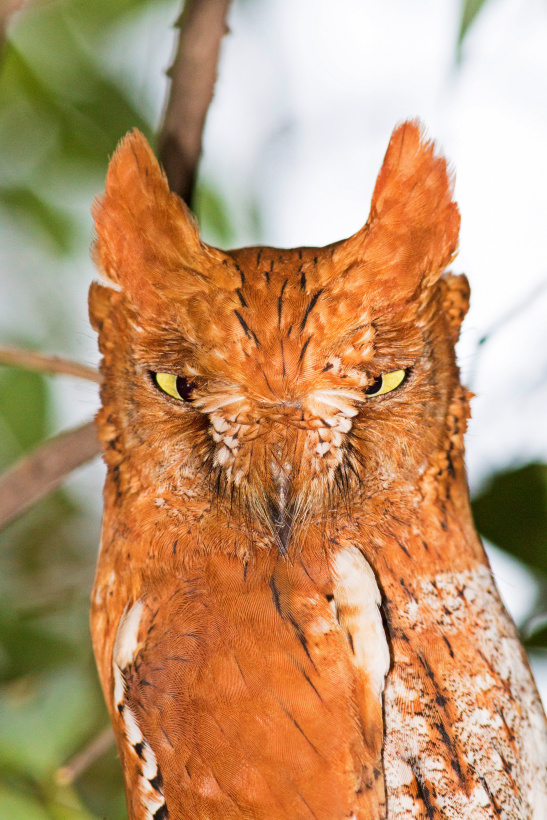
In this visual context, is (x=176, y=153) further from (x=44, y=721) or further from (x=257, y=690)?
(x=44, y=721)

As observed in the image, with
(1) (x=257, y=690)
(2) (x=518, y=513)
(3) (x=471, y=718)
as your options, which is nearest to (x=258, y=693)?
(1) (x=257, y=690)

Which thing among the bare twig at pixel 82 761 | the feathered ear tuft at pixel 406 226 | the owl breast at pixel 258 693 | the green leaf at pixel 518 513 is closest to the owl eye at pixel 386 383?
the feathered ear tuft at pixel 406 226

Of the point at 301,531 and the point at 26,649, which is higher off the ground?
the point at 301,531

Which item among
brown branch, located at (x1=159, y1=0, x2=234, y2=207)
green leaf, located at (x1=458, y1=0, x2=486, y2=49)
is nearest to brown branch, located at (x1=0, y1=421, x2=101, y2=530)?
brown branch, located at (x1=159, y1=0, x2=234, y2=207)

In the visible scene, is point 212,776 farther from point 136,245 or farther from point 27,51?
point 27,51

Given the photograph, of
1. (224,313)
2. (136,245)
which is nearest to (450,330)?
(224,313)

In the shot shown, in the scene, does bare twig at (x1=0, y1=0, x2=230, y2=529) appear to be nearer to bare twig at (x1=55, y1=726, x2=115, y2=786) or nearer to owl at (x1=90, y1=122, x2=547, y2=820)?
owl at (x1=90, y1=122, x2=547, y2=820)
